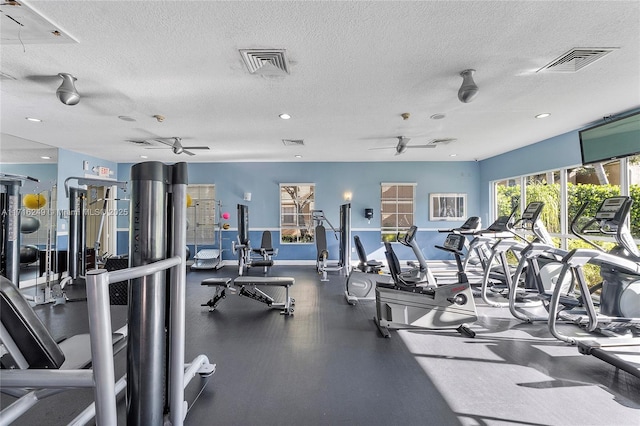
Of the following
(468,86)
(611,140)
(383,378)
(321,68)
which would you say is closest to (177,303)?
(383,378)

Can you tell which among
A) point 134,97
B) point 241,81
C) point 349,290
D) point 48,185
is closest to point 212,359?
point 349,290

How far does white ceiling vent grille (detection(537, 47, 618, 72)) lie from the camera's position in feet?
7.76

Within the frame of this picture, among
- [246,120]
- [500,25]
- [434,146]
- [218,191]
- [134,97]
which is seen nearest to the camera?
[500,25]

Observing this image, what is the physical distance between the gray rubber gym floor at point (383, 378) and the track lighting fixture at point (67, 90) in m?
2.42

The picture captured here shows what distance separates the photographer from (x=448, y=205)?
753 centimetres

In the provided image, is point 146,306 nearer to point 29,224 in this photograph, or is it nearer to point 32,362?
point 32,362

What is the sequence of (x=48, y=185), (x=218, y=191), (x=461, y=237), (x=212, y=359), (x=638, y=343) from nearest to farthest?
(x=212, y=359)
(x=638, y=343)
(x=461, y=237)
(x=48, y=185)
(x=218, y=191)

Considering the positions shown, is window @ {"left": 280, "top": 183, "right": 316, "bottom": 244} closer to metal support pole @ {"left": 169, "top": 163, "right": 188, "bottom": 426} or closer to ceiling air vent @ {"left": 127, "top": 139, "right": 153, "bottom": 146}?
ceiling air vent @ {"left": 127, "top": 139, "right": 153, "bottom": 146}

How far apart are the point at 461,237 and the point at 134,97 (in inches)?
185

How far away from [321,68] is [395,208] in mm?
5373

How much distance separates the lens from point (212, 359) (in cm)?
265

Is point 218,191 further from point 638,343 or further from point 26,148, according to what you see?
point 638,343

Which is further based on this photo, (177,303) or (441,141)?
(441,141)

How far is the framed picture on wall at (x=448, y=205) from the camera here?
296 inches
